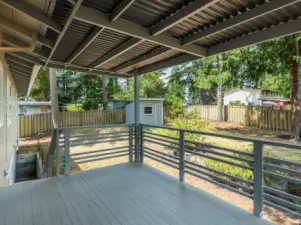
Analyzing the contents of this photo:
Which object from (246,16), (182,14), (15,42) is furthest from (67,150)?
(246,16)

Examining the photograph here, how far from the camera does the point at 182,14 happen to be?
6.93 ft

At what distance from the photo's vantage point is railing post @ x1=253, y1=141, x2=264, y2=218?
2.44 metres

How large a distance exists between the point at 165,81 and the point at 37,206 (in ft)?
72.0

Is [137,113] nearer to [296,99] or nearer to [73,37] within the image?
[73,37]

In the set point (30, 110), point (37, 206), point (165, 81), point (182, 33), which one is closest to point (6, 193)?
point (37, 206)

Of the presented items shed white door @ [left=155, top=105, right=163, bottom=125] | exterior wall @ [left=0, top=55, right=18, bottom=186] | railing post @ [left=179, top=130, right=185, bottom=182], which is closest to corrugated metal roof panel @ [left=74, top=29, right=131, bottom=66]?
exterior wall @ [left=0, top=55, right=18, bottom=186]

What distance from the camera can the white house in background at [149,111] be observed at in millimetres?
15212

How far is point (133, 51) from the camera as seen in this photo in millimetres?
3541

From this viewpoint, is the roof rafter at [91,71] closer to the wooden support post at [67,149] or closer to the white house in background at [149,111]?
the wooden support post at [67,149]

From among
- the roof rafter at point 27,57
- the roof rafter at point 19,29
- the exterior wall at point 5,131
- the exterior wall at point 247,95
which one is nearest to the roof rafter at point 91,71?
the roof rafter at point 27,57

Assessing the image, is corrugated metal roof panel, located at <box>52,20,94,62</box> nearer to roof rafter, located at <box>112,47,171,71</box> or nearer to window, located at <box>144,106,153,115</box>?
roof rafter, located at <box>112,47,171,71</box>

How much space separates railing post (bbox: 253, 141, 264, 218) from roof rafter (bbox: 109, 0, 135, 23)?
2013 millimetres

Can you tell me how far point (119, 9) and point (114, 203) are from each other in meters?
2.35

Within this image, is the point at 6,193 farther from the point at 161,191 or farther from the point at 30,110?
the point at 30,110
